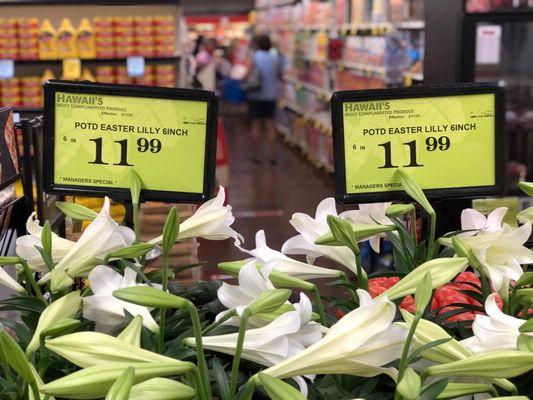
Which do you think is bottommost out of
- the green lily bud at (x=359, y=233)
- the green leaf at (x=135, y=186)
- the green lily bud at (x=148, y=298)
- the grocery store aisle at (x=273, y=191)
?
the grocery store aisle at (x=273, y=191)

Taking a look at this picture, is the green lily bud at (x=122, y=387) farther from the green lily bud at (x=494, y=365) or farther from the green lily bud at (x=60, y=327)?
the green lily bud at (x=494, y=365)

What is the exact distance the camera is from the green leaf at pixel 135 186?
1.48m

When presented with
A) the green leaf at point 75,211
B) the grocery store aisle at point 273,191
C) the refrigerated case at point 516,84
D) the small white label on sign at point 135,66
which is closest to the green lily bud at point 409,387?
the green leaf at point 75,211

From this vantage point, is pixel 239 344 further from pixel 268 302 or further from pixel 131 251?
pixel 131 251

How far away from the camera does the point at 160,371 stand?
0.92 meters

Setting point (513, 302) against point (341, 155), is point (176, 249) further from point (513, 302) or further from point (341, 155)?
point (513, 302)

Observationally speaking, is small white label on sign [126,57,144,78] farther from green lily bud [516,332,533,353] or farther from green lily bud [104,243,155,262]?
green lily bud [516,332,533,353]

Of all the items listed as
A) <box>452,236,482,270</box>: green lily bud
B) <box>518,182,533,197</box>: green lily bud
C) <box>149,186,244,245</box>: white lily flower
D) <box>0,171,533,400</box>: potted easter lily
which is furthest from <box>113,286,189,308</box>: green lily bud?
<box>518,182,533,197</box>: green lily bud

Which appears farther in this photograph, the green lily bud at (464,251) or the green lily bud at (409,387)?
the green lily bud at (464,251)

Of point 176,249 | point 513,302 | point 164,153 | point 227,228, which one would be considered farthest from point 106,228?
point 176,249

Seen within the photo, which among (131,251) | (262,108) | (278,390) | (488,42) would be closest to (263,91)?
(262,108)

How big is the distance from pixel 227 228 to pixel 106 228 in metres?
0.19

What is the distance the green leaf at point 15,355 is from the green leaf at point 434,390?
0.44 meters

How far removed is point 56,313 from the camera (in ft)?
3.74
